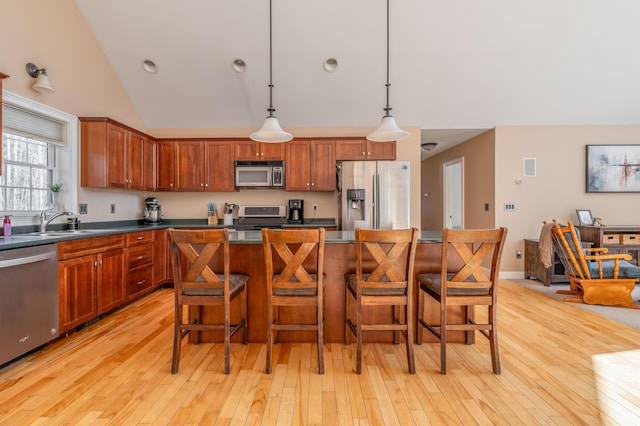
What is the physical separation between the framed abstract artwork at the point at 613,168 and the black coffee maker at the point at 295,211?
15.5 ft

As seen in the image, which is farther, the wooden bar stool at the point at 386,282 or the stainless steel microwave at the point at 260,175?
the stainless steel microwave at the point at 260,175

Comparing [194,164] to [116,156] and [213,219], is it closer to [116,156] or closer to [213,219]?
[213,219]

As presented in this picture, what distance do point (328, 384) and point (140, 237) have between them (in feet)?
10.1

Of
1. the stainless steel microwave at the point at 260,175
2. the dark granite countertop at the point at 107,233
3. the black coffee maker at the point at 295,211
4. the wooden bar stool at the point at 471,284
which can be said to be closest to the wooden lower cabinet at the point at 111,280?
the dark granite countertop at the point at 107,233

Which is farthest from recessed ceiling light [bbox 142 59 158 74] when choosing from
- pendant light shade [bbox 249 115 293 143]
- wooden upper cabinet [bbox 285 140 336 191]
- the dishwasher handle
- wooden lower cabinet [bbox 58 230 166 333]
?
the dishwasher handle

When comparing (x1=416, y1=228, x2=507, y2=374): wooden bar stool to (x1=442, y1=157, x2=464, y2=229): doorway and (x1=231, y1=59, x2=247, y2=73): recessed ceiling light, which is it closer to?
(x1=231, y1=59, x2=247, y2=73): recessed ceiling light

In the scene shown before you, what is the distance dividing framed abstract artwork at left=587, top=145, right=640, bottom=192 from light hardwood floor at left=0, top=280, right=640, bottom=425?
3132 mm

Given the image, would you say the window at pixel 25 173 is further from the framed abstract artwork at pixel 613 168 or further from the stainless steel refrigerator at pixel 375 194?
the framed abstract artwork at pixel 613 168

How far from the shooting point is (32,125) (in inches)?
129

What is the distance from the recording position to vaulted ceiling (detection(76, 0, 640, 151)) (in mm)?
3744

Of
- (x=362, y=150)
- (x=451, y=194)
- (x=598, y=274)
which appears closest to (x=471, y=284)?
(x=598, y=274)

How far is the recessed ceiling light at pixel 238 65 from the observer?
14.1 ft

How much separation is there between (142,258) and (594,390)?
14.7 feet

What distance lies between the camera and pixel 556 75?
4.42 m
